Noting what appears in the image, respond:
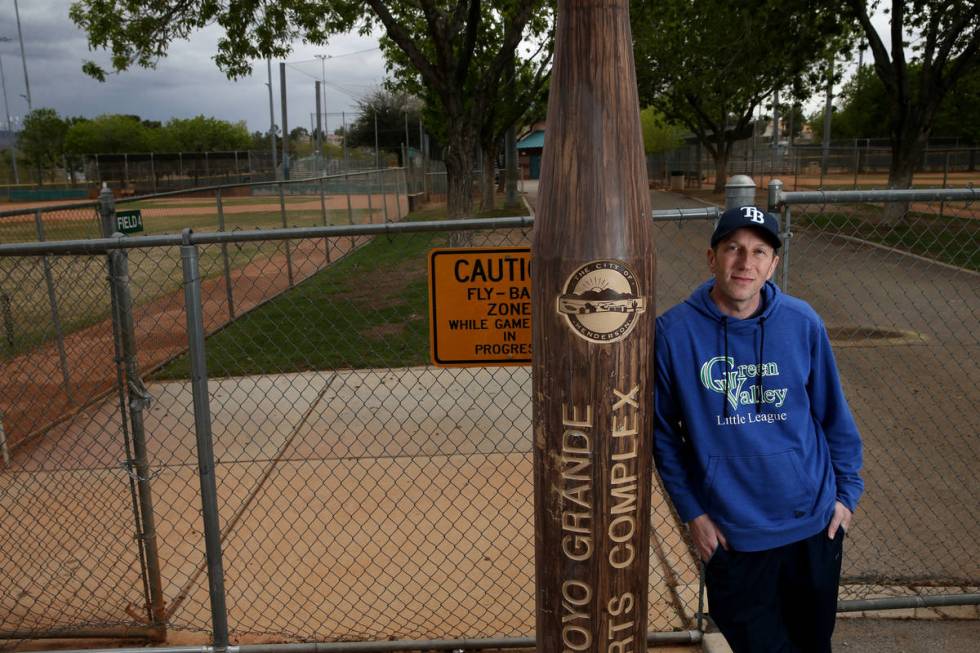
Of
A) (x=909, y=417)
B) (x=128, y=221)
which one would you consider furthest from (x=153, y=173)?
(x=909, y=417)

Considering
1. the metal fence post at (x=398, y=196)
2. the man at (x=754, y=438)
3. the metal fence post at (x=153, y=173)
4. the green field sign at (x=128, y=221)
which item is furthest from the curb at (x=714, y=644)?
the metal fence post at (x=153, y=173)

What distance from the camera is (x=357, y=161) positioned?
145 ft

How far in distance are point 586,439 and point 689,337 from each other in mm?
485

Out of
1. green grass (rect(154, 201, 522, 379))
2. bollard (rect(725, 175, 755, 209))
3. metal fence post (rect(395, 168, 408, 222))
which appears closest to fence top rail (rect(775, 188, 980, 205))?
bollard (rect(725, 175, 755, 209))

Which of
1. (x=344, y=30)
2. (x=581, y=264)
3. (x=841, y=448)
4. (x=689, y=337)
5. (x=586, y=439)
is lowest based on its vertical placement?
(x=841, y=448)

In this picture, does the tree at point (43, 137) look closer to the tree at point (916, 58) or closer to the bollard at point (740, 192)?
the tree at point (916, 58)

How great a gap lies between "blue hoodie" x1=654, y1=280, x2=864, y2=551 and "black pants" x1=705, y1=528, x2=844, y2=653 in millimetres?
65

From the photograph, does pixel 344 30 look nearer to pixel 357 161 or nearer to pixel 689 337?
pixel 689 337

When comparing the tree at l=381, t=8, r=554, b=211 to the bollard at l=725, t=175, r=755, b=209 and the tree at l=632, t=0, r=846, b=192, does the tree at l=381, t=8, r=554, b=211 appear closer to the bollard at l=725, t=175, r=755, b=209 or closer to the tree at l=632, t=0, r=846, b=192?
the tree at l=632, t=0, r=846, b=192

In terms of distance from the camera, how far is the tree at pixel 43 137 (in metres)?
60.9

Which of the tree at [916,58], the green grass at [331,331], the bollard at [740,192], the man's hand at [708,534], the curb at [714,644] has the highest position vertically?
the tree at [916,58]

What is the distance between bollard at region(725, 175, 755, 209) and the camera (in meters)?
2.74

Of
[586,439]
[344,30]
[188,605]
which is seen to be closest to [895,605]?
[586,439]

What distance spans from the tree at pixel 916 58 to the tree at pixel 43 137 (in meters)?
59.9
